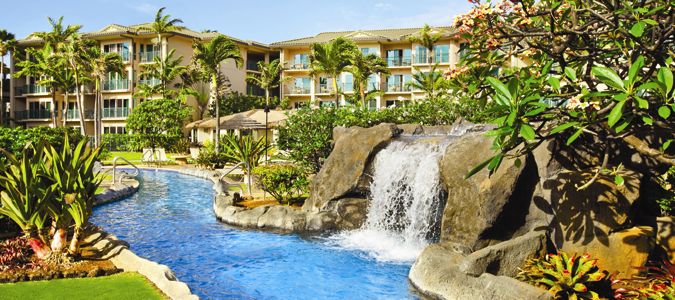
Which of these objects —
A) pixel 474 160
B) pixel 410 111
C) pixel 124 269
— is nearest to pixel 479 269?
pixel 474 160

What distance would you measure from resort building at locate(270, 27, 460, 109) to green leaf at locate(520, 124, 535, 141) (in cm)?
4694

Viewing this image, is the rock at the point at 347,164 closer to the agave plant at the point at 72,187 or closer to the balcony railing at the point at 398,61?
the agave plant at the point at 72,187

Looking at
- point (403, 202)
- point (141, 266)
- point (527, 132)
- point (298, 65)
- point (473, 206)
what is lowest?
point (141, 266)

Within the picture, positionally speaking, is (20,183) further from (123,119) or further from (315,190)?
(123,119)

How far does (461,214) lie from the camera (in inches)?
442

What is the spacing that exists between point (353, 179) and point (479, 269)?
6824 millimetres

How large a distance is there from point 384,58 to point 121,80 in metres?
26.4

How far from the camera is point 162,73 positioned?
50.0 m

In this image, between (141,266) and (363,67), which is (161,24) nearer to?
(363,67)

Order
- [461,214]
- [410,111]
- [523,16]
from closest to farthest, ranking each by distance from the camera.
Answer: [523,16] < [461,214] < [410,111]

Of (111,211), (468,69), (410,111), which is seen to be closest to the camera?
(468,69)

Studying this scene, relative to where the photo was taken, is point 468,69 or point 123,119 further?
point 123,119

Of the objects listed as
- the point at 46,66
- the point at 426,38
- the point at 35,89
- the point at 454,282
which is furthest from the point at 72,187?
the point at 35,89

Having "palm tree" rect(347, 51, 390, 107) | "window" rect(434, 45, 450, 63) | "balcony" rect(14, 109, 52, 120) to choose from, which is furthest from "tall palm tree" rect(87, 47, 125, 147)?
"window" rect(434, 45, 450, 63)
